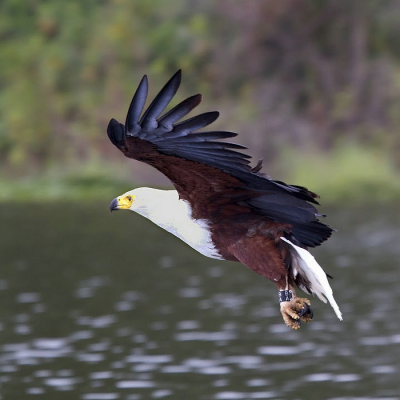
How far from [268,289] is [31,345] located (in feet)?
12.4

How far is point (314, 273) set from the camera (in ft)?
16.9

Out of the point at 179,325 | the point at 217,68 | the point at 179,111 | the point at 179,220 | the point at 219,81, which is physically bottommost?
the point at 179,220

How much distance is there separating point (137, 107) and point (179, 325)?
6706mm

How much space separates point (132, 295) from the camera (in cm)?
1288

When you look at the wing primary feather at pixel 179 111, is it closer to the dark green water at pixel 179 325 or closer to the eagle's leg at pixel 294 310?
the eagle's leg at pixel 294 310

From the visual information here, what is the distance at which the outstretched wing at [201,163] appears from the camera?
4719mm

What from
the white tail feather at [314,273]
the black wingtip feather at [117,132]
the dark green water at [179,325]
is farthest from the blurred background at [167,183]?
the black wingtip feather at [117,132]

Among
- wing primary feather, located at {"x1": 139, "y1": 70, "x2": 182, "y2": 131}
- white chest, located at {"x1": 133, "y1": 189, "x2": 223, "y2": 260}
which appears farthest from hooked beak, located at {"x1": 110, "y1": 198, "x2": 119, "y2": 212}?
wing primary feather, located at {"x1": 139, "y1": 70, "x2": 182, "y2": 131}

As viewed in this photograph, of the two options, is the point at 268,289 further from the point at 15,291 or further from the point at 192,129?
the point at 192,129

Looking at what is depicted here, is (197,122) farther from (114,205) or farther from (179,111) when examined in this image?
(114,205)

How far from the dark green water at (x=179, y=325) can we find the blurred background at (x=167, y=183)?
3 cm

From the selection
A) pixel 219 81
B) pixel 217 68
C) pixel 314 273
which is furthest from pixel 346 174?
pixel 314 273

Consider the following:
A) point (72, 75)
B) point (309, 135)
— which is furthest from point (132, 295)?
point (72, 75)

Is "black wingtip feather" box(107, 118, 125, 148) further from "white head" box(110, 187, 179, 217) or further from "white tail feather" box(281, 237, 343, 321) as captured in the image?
"white tail feather" box(281, 237, 343, 321)
